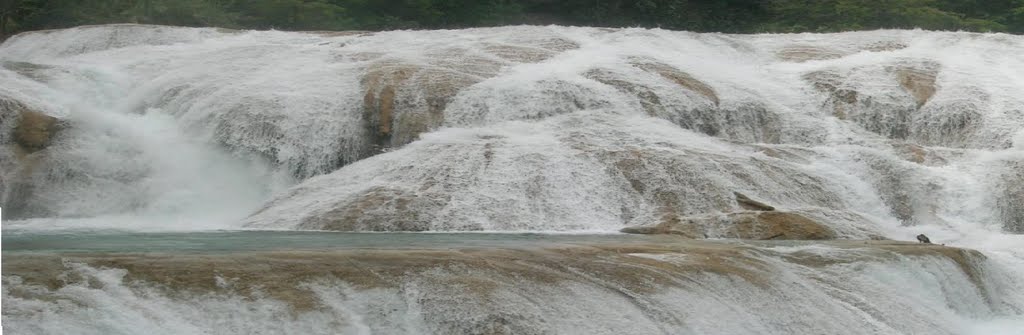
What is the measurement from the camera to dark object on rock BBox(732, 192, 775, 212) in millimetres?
13234

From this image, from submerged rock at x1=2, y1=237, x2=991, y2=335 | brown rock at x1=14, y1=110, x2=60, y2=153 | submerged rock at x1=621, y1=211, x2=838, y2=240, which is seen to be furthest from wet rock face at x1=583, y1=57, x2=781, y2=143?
brown rock at x1=14, y1=110, x2=60, y2=153

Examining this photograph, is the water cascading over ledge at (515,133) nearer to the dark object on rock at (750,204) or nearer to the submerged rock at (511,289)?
the dark object on rock at (750,204)

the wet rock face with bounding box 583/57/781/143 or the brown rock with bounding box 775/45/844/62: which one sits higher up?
the brown rock with bounding box 775/45/844/62

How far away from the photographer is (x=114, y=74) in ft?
59.6

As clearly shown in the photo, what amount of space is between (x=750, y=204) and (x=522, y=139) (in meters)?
2.76

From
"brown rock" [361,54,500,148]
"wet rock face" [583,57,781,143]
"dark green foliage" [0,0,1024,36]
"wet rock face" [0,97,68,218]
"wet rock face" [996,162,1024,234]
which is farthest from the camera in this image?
"dark green foliage" [0,0,1024,36]

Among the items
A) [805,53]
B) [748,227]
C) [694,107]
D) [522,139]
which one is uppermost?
[805,53]

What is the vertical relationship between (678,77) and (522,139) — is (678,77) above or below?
above

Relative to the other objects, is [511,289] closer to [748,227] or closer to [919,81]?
[748,227]

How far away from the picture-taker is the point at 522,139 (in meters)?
14.7

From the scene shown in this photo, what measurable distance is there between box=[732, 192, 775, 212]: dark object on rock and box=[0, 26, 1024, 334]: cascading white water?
0.43 ft

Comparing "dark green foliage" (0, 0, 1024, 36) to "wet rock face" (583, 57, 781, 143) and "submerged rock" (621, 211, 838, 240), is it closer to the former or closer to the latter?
"wet rock face" (583, 57, 781, 143)

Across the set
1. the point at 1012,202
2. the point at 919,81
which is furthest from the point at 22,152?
the point at 919,81

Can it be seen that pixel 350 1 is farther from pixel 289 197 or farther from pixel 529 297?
pixel 529 297
